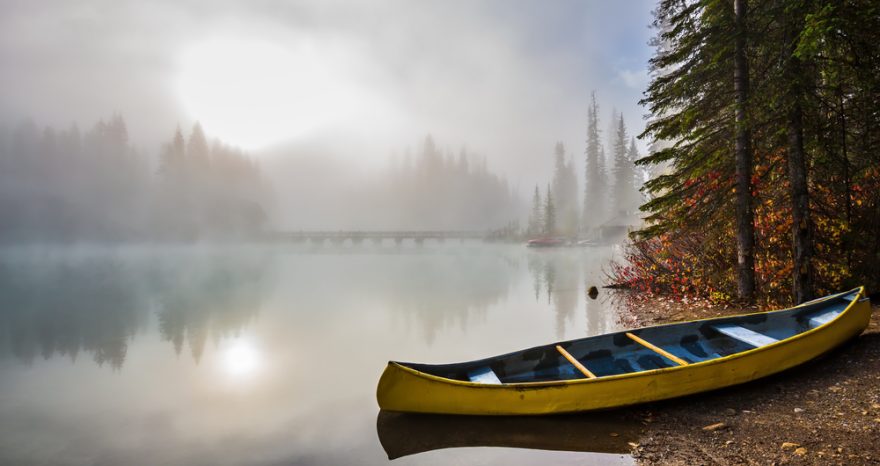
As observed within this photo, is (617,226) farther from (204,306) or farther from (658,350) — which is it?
(658,350)

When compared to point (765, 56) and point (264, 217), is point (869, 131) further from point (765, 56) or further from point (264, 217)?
point (264, 217)

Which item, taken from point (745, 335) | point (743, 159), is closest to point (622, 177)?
point (743, 159)

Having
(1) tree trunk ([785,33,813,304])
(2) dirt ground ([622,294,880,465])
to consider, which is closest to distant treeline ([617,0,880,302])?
(1) tree trunk ([785,33,813,304])

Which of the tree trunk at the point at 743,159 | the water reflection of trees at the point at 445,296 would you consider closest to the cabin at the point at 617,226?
the water reflection of trees at the point at 445,296

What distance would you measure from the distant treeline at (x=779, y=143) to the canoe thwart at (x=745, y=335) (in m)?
3.17

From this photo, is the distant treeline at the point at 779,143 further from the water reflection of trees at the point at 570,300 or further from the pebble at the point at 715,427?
the pebble at the point at 715,427

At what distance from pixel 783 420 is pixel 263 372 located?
10.0m

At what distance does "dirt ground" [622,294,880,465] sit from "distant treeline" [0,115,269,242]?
96.0m

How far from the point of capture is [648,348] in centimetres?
712

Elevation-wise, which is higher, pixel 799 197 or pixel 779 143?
pixel 779 143

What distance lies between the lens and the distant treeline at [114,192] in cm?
8444

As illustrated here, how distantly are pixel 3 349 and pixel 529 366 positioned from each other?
645 inches

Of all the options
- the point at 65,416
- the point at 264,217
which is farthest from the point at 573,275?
the point at 264,217

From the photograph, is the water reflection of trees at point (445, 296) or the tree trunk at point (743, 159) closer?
the tree trunk at point (743, 159)
